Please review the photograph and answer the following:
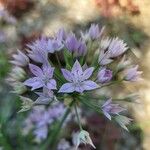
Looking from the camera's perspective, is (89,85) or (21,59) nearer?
(89,85)

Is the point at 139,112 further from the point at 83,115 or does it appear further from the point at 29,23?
the point at 29,23

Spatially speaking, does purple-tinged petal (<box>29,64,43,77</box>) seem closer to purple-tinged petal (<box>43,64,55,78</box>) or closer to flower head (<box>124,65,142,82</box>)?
purple-tinged petal (<box>43,64,55,78</box>)

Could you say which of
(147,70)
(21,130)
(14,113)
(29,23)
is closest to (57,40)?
→ (21,130)

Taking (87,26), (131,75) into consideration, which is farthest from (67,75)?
(87,26)

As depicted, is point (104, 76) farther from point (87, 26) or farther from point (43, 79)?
point (87, 26)

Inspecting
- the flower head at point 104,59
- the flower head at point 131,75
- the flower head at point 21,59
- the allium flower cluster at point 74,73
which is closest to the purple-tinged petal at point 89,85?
the allium flower cluster at point 74,73

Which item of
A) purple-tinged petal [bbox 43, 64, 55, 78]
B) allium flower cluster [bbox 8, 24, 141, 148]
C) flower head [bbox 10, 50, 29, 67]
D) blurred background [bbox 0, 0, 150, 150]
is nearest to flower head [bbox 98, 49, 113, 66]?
allium flower cluster [bbox 8, 24, 141, 148]
